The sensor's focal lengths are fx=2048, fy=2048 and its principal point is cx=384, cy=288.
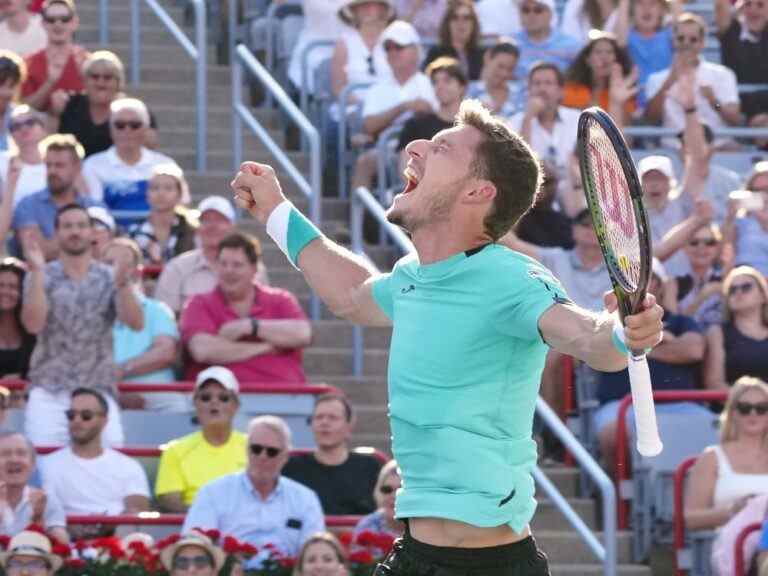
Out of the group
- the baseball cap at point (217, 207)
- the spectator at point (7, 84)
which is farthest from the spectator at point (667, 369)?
the spectator at point (7, 84)

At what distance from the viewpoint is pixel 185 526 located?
962cm

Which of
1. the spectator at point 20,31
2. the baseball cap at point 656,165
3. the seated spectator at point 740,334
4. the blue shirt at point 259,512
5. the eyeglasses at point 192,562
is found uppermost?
the spectator at point 20,31

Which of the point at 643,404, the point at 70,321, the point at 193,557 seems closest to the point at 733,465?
Answer: the point at 193,557

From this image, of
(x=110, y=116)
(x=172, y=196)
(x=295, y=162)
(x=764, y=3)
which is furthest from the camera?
(x=764, y=3)

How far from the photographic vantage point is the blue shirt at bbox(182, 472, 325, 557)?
973 cm

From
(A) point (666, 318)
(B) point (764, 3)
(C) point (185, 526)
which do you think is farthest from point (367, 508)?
(B) point (764, 3)

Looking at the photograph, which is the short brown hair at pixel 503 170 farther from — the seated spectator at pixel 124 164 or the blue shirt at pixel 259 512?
the seated spectator at pixel 124 164

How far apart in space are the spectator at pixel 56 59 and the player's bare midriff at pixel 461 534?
8.32m

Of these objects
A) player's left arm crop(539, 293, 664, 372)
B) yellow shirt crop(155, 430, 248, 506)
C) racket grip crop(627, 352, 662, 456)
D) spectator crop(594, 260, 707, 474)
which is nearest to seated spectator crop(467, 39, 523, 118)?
spectator crop(594, 260, 707, 474)

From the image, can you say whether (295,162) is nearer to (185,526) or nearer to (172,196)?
(172,196)

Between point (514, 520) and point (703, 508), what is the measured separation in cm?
531

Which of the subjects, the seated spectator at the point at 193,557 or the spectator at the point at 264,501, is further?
the spectator at the point at 264,501

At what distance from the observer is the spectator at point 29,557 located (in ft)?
28.9

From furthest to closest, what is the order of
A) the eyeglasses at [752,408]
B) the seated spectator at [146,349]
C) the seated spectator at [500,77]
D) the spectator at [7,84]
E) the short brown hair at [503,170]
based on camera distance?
the seated spectator at [500,77], the spectator at [7,84], the seated spectator at [146,349], the eyeglasses at [752,408], the short brown hair at [503,170]
